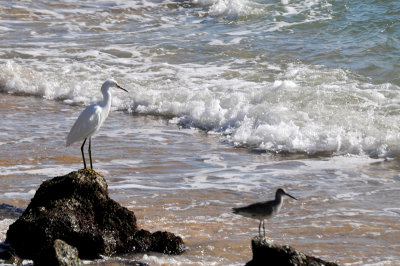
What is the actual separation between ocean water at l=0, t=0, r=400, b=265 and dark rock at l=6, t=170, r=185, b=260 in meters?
0.16

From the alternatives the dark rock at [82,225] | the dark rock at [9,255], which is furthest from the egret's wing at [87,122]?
the dark rock at [9,255]

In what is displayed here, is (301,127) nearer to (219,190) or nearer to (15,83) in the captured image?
(219,190)

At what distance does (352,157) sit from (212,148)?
184cm

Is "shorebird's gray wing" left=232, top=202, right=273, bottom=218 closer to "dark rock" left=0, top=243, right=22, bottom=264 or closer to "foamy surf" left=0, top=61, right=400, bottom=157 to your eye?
"dark rock" left=0, top=243, right=22, bottom=264

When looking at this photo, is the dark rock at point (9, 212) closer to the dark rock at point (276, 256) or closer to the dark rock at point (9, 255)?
the dark rock at point (9, 255)

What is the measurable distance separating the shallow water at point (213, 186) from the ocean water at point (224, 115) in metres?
0.02

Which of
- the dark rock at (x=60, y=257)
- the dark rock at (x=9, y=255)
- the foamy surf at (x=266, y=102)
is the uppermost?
the dark rock at (x=60, y=257)

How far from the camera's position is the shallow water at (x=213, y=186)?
214 inches

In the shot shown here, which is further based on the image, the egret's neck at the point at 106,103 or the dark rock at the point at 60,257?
the egret's neck at the point at 106,103

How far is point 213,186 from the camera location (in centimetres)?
710

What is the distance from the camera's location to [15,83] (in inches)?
497

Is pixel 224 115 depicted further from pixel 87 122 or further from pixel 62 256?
pixel 62 256

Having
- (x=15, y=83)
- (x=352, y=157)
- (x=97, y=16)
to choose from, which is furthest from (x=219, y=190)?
(x=97, y=16)

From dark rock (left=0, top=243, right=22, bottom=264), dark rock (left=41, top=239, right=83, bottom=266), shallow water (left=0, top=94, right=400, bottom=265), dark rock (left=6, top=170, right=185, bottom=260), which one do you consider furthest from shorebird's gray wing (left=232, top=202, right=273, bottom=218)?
dark rock (left=0, top=243, right=22, bottom=264)
